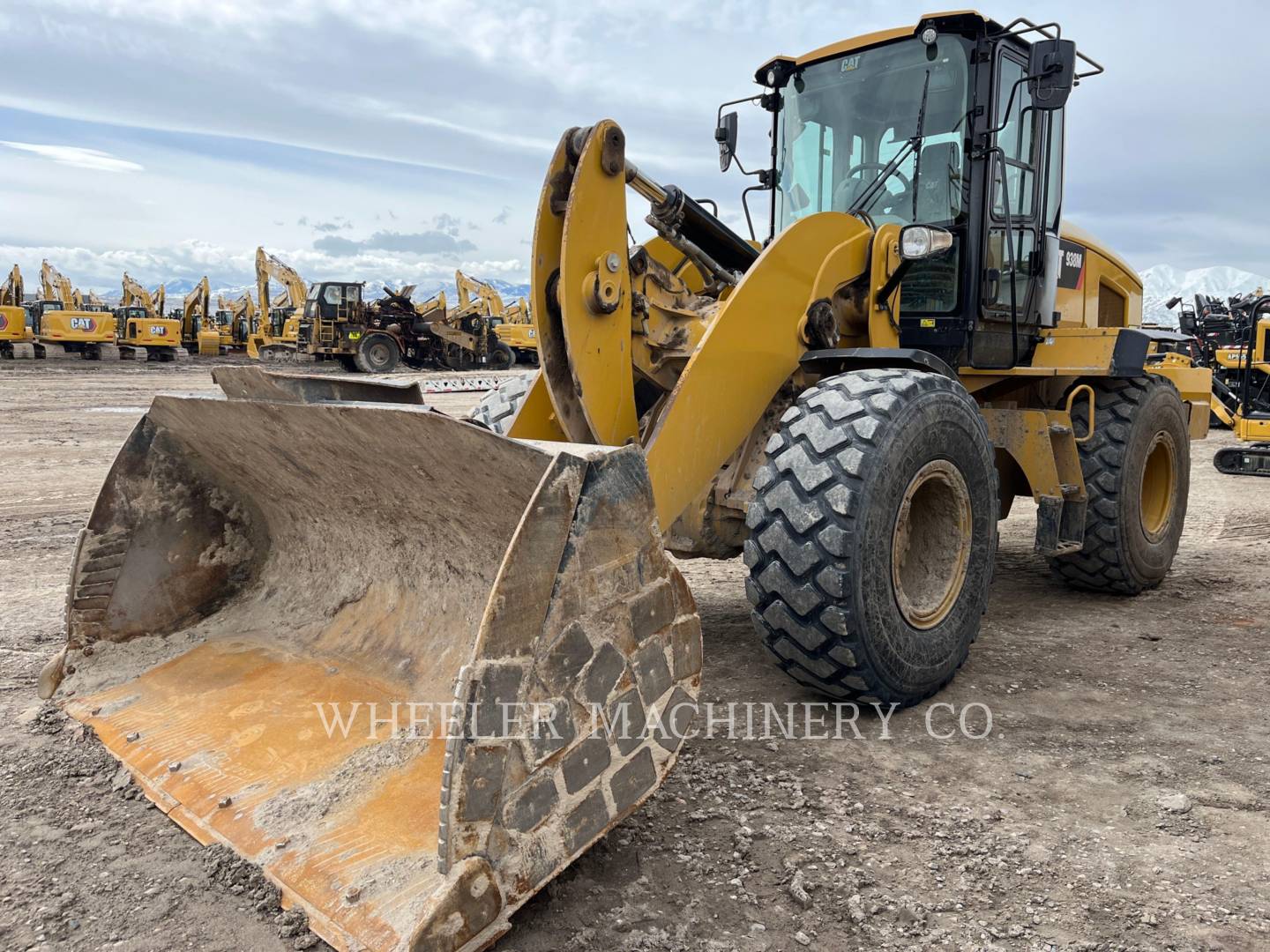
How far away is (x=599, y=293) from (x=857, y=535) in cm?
117

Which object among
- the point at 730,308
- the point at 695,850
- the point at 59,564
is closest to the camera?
the point at 695,850

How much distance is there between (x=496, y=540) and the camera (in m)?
2.86

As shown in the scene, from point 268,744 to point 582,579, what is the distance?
1190 millimetres

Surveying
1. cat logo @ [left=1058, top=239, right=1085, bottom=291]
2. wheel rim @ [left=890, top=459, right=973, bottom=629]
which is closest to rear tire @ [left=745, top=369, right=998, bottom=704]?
wheel rim @ [left=890, top=459, right=973, bottom=629]

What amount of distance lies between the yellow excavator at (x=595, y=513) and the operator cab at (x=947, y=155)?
0.7 inches

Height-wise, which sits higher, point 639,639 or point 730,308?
point 730,308

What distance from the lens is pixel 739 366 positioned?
11.4 feet

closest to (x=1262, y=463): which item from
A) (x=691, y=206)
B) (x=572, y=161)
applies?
(x=691, y=206)

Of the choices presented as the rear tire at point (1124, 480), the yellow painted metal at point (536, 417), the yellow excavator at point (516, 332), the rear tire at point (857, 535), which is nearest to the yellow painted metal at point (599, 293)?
the yellow painted metal at point (536, 417)

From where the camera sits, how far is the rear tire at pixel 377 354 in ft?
88.8

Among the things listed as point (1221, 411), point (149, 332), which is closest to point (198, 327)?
point (149, 332)

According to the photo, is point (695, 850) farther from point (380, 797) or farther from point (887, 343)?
point (887, 343)

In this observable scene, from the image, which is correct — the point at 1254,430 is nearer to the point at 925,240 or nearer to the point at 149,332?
the point at 925,240

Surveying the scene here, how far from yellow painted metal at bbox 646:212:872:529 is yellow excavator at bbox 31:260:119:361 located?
29.7 metres
